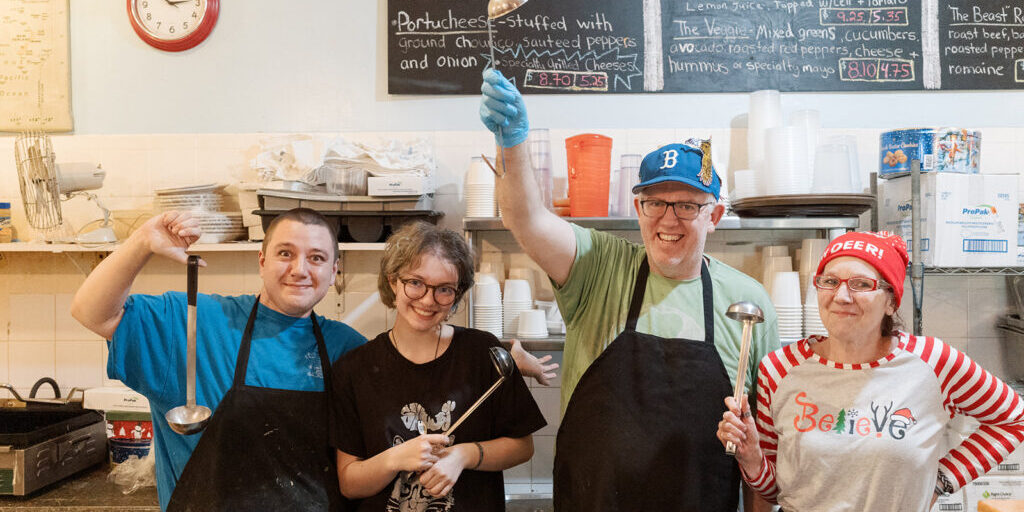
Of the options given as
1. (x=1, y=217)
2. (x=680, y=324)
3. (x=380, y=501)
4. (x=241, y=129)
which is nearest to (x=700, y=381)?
(x=680, y=324)

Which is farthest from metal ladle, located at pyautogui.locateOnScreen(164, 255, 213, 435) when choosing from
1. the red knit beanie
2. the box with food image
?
the box with food image

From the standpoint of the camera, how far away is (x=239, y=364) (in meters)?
1.64

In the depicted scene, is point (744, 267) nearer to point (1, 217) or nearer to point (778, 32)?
point (778, 32)

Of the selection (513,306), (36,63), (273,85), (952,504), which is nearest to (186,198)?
(273,85)

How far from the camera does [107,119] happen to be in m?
2.85

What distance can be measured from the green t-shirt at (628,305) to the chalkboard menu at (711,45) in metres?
1.33

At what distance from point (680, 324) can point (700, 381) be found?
0.48 ft

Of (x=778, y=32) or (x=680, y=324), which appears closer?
(x=680, y=324)

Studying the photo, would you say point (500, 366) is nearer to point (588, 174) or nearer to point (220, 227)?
point (588, 174)

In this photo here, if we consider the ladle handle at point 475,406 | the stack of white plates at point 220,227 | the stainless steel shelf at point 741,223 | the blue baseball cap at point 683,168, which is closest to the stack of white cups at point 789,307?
the stainless steel shelf at point 741,223

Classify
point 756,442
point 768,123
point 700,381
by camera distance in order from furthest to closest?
point 768,123 < point 700,381 < point 756,442

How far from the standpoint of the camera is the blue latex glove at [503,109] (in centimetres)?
134

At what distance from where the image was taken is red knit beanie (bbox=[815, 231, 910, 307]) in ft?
4.67

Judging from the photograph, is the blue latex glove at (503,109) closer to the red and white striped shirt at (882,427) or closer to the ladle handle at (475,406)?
the ladle handle at (475,406)
